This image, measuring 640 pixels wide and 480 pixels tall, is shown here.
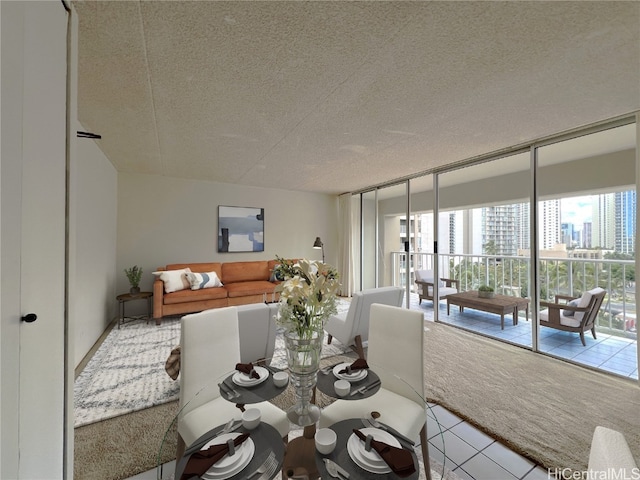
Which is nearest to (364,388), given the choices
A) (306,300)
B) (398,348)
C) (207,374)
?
(398,348)

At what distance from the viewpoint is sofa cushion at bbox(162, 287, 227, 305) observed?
13.3 feet

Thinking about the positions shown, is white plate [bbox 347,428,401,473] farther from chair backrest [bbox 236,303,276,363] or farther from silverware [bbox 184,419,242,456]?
chair backrest [bbox 236,303,276,363]

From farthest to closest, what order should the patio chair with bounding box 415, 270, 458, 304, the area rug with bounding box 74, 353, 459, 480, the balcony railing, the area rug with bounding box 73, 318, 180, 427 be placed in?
the patio chair with bounding box 415, 270, 458, 304 < the balcony railing < the area rug with bounding box 73, 318, 180, 427 < the area rug with bounding box 74, 353, 459, 480

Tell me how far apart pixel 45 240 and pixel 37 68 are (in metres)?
0.67

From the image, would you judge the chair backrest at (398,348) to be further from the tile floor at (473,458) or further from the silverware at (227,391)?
the silverware at (227,391)

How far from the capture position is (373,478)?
83cm

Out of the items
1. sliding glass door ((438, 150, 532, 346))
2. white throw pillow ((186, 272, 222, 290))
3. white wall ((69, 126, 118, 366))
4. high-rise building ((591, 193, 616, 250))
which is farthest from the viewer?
white throw pillow ((186, 272, 222, 290))

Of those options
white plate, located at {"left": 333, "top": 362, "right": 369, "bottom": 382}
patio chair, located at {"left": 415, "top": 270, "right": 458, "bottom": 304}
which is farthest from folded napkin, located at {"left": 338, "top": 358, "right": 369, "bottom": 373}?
patio chair, located at {"left": 415, "top": 270, "right": 458, "bottom": 304}

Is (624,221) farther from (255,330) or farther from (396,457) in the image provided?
(255,330)

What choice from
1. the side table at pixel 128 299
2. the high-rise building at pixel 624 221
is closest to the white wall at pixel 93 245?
the side table at pixel 128 299

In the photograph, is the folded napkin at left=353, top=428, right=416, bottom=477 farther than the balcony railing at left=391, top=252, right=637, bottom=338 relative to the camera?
No

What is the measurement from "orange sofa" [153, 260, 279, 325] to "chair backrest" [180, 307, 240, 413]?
5.36ft

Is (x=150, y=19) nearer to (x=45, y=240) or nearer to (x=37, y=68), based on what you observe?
(x=37, y=68)

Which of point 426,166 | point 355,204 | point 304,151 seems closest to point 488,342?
point 426,166
